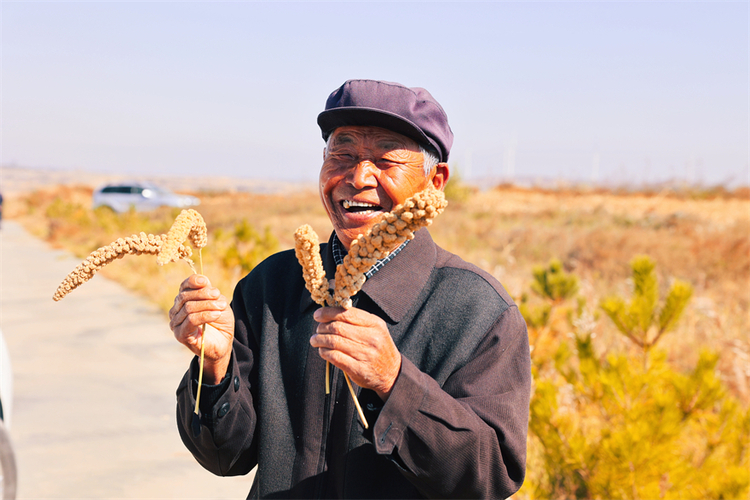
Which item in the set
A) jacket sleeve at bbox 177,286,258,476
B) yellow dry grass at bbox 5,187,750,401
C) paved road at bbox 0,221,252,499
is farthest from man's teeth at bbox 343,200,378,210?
yellow dry grass at bbox 5,187,750,401

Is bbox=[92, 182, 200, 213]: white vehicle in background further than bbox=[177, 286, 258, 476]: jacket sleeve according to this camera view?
Yes

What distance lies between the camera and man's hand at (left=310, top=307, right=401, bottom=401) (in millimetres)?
1287

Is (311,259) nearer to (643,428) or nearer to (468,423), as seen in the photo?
(468,423)

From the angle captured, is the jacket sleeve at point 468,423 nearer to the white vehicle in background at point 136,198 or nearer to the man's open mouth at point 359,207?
the man's open mouth at point 359,207

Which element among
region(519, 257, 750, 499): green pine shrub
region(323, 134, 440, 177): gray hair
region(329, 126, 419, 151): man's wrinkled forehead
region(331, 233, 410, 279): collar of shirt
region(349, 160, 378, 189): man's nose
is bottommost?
region(519, 257, 750, 499): green pine shrub

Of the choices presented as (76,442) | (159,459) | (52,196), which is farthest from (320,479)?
(52,196)

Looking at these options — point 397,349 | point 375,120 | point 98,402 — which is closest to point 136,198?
point 98,402

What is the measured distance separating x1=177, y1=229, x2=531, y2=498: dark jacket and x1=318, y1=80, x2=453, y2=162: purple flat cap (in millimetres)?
365

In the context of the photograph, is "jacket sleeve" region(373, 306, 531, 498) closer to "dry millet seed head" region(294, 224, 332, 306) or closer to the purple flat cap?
"dry millet seed head" region(294, 224, 332, 306)

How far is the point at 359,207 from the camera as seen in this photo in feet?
5.62

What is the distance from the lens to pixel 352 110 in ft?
5.46

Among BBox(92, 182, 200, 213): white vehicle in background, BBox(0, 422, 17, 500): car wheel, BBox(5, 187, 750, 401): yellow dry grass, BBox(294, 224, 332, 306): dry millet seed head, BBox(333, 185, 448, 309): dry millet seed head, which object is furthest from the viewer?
BBox(92, 182, 200, 213): white vehicle in background

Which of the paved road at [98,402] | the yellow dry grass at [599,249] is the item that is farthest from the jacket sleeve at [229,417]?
the yellow dry grass at [599,249]

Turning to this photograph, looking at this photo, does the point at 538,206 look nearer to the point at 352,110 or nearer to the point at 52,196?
the point at 352,110
